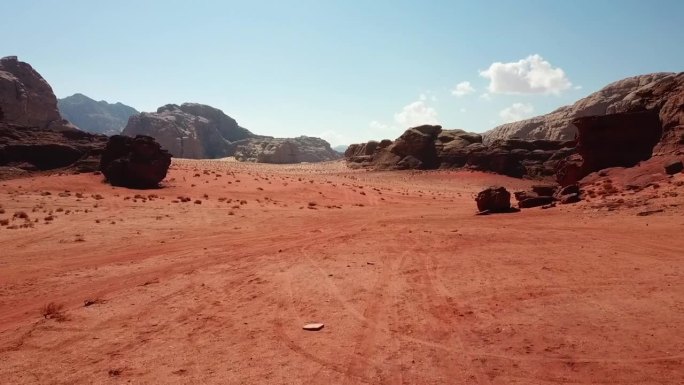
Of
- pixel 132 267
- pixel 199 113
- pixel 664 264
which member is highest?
pixel 199 113

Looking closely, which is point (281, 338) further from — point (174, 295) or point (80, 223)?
point (80, 223)

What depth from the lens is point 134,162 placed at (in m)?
33.6

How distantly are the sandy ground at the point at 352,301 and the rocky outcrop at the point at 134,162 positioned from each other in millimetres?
16900

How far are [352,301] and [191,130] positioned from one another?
128 meters

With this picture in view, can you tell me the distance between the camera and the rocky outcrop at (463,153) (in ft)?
193

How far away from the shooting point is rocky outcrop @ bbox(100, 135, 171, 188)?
33.3m

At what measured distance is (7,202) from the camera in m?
21.7

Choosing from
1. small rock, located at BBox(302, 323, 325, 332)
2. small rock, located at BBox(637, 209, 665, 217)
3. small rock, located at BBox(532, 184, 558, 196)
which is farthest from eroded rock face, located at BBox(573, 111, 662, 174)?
small rock, located at BBox(302, 323, 325, 332)

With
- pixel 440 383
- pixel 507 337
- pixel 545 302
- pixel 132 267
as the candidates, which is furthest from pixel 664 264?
pixel 132 267

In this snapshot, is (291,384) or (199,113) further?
(199,113)

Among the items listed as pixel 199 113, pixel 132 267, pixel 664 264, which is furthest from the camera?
pixel 199 113

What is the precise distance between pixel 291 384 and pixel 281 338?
1395 mm

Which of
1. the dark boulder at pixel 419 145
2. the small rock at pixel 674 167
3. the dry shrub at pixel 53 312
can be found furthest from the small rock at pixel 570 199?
the dark boulder at pixel 419 145

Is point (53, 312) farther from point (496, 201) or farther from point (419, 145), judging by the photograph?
point (419, 145)
